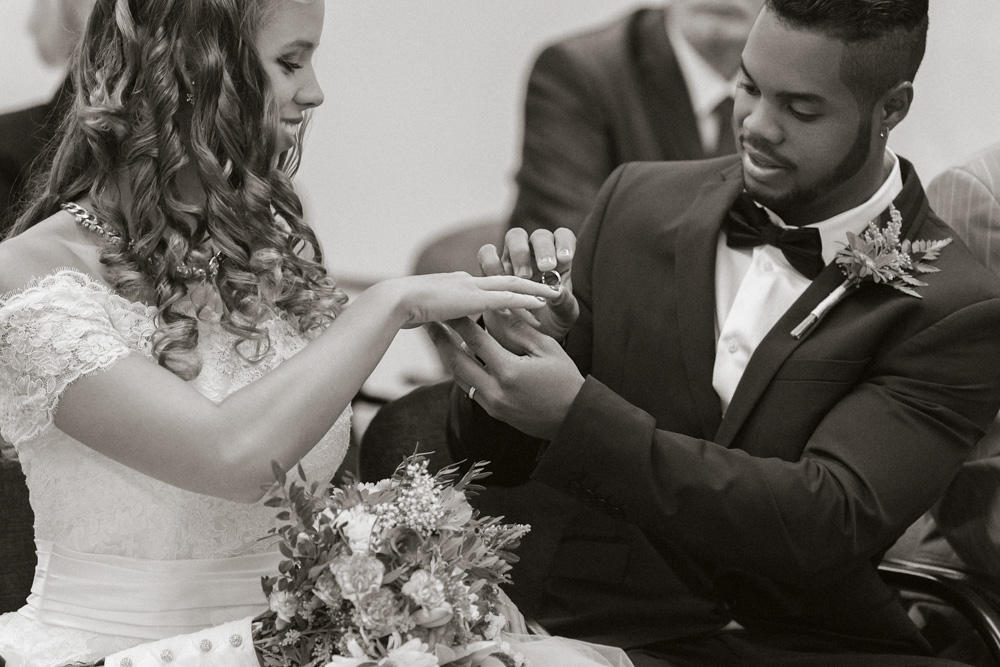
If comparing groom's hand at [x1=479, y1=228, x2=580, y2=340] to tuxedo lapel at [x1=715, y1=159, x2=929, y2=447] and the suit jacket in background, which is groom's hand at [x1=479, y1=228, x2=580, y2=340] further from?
the suit jacket in background

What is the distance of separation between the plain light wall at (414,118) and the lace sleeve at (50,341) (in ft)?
4.09

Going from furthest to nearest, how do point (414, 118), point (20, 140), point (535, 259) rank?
point (414, 118), point (20, 140), point (535, 259)

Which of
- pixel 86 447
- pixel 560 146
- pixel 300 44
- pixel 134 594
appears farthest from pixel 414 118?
pixel 134 594

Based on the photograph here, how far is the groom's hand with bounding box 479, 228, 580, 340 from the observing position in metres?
1.93

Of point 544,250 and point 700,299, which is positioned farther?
point 700,299

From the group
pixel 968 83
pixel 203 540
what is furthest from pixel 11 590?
pixel 968 83

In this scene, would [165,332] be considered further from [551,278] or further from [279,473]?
[551,278]

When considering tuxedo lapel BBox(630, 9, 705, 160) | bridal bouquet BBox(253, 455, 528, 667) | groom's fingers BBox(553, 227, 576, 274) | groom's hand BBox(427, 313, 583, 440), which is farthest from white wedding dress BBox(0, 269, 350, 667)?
tuxedo lapel BBox(630, 9, 705, 160)

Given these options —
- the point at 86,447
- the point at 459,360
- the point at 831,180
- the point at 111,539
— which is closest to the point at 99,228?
the point at 86,447

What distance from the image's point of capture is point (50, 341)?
5.45 ft

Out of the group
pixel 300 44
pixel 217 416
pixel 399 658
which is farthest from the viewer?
pixel 300 44

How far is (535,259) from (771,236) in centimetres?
53

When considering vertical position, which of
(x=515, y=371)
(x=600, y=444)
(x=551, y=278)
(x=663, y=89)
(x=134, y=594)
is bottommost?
(x=134, y=594)

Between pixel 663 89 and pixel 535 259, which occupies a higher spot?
pixel 663 89
